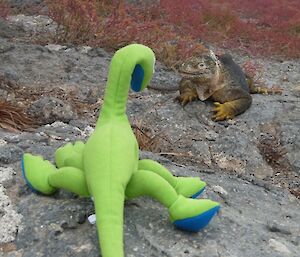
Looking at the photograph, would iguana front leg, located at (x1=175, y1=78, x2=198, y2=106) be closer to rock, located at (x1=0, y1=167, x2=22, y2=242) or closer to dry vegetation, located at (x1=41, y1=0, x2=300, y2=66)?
dry vegetation, located at (x1=41, y1=0, x2=300, y2=66)

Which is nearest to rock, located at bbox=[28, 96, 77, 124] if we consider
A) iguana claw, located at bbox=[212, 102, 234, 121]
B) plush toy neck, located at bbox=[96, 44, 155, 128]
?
iguana claw, located at bbox=[212, 102, 234, 121]

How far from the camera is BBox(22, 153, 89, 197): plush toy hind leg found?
246 cm

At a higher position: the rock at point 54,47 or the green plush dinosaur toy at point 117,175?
the green plush dinosaur toy at point 117,175

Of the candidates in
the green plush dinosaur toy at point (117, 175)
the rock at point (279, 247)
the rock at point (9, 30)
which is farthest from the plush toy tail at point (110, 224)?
the rock at point (9, 30)

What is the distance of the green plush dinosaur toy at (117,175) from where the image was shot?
87.7 inches

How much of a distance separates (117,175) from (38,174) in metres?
0.51

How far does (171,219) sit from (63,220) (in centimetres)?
46

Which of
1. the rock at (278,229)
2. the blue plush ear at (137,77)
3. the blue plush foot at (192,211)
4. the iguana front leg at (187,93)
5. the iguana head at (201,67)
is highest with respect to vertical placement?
the blue plush ear at (137,77)

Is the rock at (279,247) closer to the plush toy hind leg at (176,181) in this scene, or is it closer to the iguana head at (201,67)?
the plush toy hind leg at (176,181)

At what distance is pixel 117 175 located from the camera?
2.32 meters

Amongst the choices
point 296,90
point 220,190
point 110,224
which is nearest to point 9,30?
point 296,90

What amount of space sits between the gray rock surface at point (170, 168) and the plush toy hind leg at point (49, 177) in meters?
0.07

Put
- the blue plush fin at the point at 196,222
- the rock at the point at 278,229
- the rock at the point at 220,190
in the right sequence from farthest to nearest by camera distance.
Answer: the rock at the point at 220,190 → the rock at the point at 278,229 → the blue plush fin at the point at 196,222

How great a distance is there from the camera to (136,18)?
8.74m
